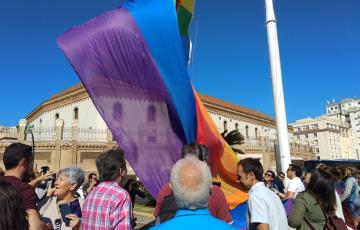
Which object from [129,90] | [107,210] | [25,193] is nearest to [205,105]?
[129,90]

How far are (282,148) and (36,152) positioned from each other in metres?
19.2

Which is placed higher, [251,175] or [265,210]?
[251,175]

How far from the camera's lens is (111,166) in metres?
3.21

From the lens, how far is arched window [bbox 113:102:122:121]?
5394 mm

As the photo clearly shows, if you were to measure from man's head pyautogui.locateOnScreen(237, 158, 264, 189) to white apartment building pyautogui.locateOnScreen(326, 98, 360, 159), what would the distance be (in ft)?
368

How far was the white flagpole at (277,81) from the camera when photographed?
45.9 feet

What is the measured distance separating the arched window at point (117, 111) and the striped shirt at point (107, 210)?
2.38 meters

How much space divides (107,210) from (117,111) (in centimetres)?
265

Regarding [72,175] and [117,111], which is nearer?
[72,175]

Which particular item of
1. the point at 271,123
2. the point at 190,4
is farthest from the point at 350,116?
the point at 190,4

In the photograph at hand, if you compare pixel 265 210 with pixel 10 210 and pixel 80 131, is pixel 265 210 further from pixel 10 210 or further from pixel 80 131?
pixel 80 131

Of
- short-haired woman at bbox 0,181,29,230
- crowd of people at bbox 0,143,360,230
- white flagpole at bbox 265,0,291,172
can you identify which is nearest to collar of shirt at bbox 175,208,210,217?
crowd of people at bbox 0,143,360,230

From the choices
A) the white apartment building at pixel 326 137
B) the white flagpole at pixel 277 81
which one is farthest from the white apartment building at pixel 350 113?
the white flagpole at pixel 277 81

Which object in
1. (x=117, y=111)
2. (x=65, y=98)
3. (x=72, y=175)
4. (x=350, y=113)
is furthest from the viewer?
(x=350, y=113)
